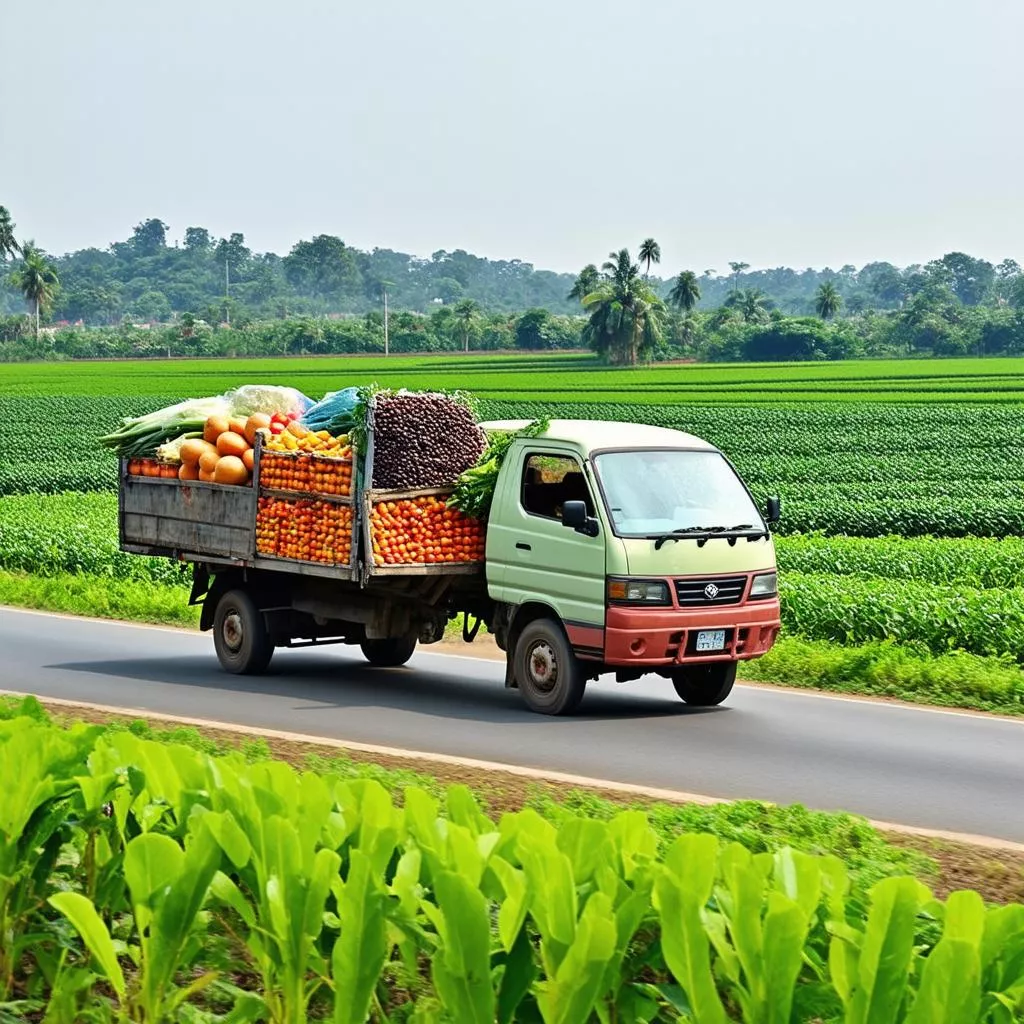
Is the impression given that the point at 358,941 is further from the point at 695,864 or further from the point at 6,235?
the point at 6,235

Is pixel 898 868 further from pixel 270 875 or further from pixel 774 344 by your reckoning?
pixel 774 344

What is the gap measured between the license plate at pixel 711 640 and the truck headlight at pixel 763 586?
1.50 feet

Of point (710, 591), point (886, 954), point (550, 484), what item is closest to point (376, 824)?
point (886, 954)

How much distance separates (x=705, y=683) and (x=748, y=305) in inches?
5655

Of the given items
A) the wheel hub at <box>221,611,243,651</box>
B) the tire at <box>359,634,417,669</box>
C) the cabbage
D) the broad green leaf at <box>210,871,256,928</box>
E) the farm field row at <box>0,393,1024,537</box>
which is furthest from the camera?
the farm field row at <box>0,393,1024,537</box>

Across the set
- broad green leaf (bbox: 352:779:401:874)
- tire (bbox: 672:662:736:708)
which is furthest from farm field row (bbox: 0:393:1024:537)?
broad green leaf (bbox: 352:779:401:874)

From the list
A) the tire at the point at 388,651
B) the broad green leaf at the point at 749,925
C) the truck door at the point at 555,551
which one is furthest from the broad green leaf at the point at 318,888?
the tire at the point at 388,651

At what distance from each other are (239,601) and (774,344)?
110560mm

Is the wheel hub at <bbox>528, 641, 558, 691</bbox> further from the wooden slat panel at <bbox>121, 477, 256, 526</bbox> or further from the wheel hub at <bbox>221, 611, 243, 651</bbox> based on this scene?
the wheel hub at <bbox>221, 611, 243, 651</bbox>

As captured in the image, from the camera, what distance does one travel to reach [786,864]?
439cm

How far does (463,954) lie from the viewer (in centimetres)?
420

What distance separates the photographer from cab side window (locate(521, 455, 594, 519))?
13.9 meters

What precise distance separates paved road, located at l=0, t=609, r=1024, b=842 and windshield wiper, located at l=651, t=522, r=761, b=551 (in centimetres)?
136

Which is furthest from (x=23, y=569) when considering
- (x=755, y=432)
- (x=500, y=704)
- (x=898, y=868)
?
(x=755, y=432)
